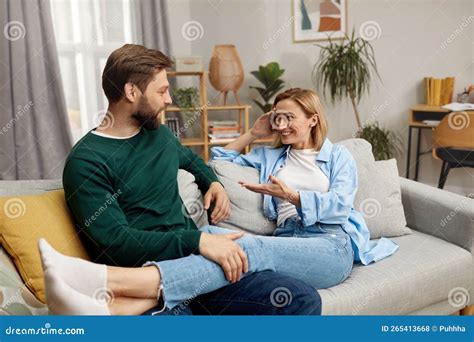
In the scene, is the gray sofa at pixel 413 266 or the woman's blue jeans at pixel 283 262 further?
the gray sofa at pixel 413 266

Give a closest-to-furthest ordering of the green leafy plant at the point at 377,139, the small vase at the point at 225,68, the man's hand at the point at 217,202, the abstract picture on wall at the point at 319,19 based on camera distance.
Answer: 1. the man's hand at the point at 217,202
2. the small vase at the point at 225,68
3. the green leafy plant at the point at 377,139
4. the abstract picture on wall at the point at 319,19

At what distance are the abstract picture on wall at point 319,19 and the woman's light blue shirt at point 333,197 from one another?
2.26 metres

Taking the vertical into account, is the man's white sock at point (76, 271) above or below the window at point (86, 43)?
below

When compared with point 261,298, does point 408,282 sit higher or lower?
lower

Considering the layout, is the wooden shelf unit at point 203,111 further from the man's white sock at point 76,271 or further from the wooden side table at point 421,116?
the man's white sock at point 76,271

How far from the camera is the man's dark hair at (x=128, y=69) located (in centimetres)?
146

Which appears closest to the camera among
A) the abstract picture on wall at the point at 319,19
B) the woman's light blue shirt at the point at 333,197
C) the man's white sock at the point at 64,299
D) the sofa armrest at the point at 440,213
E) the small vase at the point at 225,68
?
the man's white sock at the point at 64,299

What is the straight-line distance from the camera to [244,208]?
1.81 meters

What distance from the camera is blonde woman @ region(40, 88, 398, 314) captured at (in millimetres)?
1282

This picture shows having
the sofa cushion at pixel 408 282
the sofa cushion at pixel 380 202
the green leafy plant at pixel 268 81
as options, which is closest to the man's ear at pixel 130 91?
the sofa cushion at pixel 408 282

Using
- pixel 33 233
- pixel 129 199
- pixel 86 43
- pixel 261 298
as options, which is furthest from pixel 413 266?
pixel 86 43

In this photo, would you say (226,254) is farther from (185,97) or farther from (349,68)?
(349,68)

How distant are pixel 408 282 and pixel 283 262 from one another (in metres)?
0.47

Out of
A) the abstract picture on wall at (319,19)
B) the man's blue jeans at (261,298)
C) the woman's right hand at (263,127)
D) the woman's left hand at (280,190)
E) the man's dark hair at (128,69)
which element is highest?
the abstract picture on wall at (319,19)
